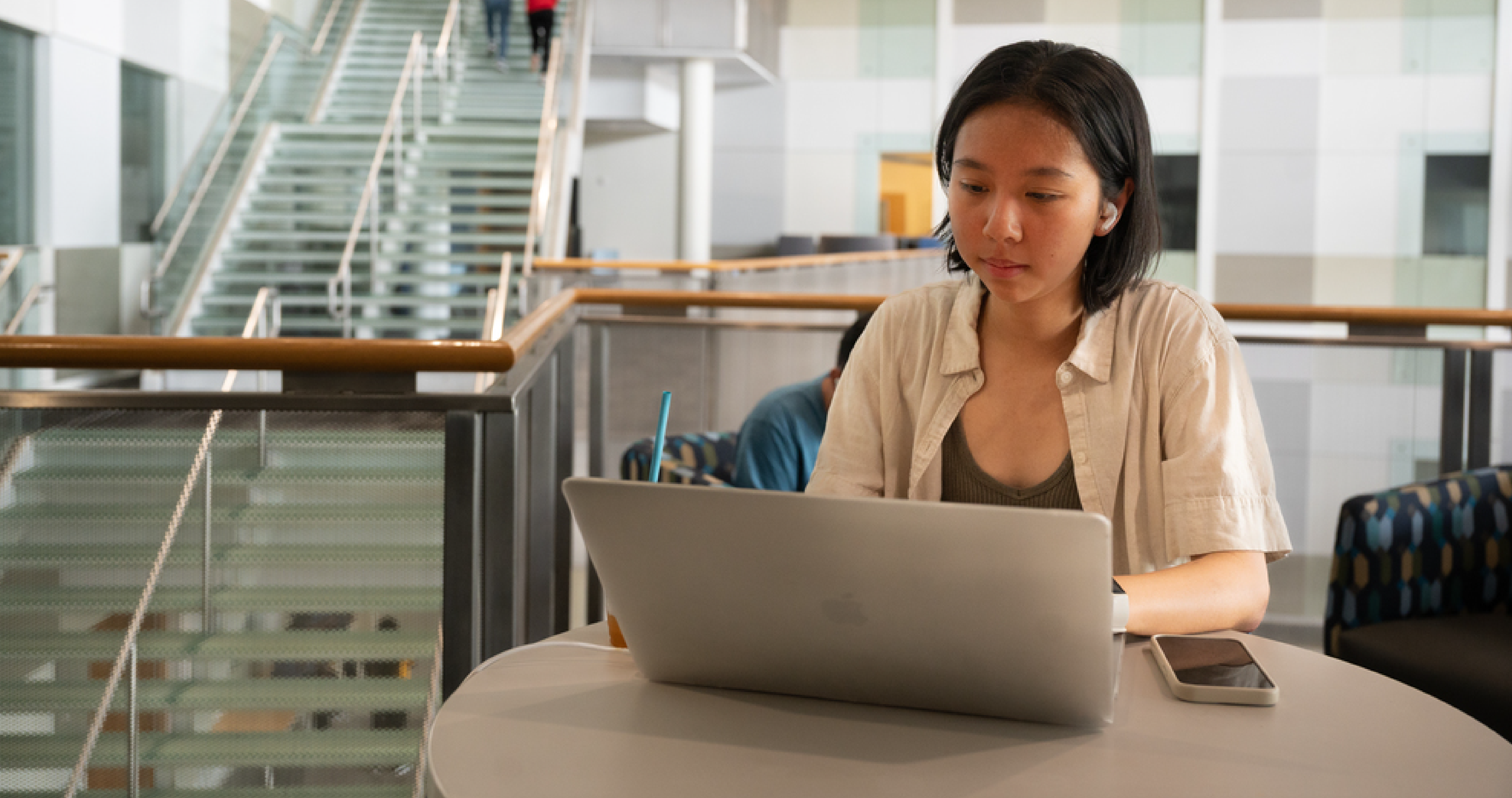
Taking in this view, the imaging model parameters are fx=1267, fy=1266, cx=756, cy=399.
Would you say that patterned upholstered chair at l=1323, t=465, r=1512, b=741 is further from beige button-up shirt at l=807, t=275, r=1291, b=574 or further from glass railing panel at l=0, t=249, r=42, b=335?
glass railing panel at l=0, t=249, r=42, b=335

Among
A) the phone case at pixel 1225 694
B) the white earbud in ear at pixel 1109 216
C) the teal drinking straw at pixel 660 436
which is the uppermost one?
the white earbud in ear at pixel 1109 216

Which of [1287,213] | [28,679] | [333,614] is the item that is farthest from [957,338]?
[1287,213]

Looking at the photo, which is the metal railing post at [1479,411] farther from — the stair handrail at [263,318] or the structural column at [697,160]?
the structural column at [697,160]

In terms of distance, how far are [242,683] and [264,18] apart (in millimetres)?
10915

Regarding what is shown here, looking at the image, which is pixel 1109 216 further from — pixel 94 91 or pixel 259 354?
pixel 94 91

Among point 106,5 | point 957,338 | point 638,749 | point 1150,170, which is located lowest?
point 638,749

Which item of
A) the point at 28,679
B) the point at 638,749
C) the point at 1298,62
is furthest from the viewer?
the point at 1298,62

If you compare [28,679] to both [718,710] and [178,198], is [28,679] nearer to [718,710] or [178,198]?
[718,710]

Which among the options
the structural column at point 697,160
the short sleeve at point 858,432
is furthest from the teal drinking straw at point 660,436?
the structural column at point 697,160

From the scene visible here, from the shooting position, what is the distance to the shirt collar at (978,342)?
1.47 metres

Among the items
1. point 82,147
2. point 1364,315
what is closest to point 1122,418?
point 1364,315

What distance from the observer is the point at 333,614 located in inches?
73.2

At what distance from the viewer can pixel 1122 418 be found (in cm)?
145

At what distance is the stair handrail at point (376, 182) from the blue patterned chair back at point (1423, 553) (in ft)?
21.5
